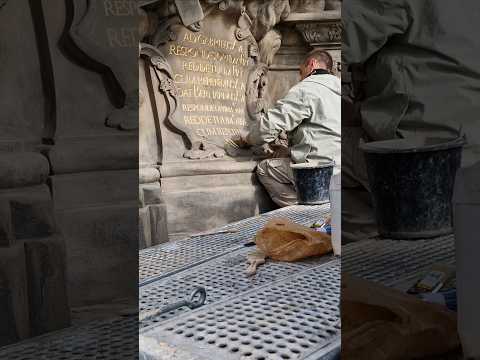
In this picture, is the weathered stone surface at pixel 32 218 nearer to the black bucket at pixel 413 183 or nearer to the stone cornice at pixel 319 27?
the black bucket at pixel 413 183

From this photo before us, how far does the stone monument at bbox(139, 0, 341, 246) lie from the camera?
→ 4055 mm

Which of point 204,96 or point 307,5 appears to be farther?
point 307,5

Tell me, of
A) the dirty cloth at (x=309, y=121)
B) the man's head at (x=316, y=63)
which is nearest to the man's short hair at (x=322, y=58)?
the man's head at (x=316, y=63)

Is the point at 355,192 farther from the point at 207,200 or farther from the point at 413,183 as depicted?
the point at 207,200

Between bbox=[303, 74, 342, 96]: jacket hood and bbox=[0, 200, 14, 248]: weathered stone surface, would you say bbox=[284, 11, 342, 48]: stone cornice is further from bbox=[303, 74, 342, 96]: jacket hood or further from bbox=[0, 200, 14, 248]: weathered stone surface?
bbox=[0, 200, 14, 248]: weathered stone surface

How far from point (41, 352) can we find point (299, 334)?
2.63ft

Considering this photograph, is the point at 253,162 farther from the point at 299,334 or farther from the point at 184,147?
the point at 299,334

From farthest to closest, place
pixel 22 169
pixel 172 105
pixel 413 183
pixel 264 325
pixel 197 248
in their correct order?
pixel 172 105, pixel 197 248, pixel 264 325, pixel 22 169, pixel 413 183

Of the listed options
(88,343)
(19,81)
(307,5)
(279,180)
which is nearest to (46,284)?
(88,343)

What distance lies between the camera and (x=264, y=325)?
1.78m

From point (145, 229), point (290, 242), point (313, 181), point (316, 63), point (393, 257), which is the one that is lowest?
point (145, 229)

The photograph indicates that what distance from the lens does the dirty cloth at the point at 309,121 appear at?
4227 mm

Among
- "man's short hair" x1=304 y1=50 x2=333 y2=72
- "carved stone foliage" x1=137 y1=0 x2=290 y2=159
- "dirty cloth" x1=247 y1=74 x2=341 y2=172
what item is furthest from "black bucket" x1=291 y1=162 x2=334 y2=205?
"man's short hair" x1=304 y1=50 x2=333 y2=72

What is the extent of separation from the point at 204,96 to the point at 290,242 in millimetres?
2133
